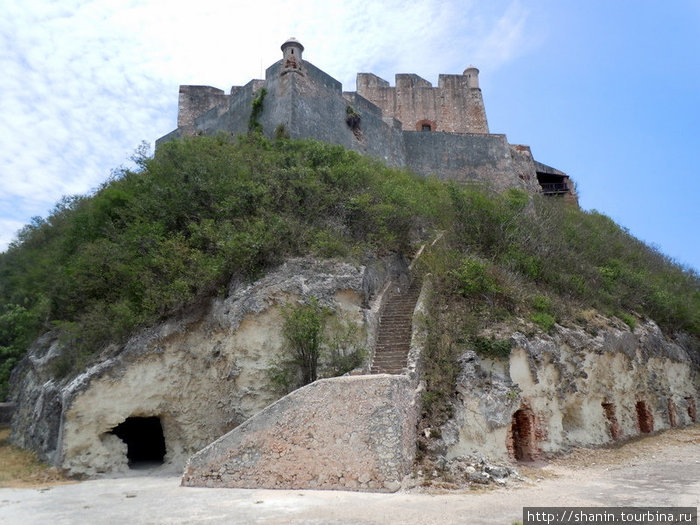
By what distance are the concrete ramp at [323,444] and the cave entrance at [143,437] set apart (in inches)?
252

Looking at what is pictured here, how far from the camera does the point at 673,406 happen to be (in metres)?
17.2

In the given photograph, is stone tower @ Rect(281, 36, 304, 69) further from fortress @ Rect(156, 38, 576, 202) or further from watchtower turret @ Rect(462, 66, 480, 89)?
watchtower turret @ Rect(462, 66, 480, 89)

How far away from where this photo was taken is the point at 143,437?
1530cm

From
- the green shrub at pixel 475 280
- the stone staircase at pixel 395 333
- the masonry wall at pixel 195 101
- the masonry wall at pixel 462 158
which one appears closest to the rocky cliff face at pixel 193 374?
the stone staircase at pixel 395 333

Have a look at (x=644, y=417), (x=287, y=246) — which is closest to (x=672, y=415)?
(x=644, y=417)

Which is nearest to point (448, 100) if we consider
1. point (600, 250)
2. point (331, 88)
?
point (331, 88)

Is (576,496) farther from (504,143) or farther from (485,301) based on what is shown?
(504,143)

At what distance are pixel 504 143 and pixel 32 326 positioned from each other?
73.5 feet

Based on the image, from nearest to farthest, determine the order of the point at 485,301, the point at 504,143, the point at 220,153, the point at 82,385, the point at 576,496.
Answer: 1. the point at 576,496
2. the point at 82,385
3. the point at 485,301
4. the point at 220,153
5. the point at 504,143

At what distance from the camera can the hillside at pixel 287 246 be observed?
1323 cm

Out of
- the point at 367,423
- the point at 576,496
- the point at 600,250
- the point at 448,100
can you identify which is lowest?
the point at 576,496

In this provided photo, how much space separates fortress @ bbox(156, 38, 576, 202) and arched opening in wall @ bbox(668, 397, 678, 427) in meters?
10.9

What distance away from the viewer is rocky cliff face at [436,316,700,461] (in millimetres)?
10689

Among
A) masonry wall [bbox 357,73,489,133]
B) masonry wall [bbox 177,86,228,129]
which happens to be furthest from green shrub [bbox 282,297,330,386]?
masonry wall [bbox 357,73,489,133]
